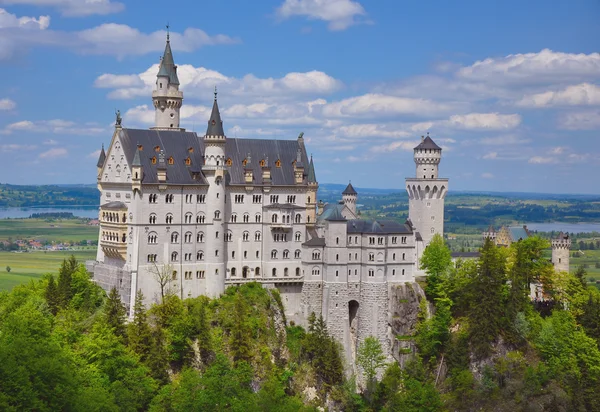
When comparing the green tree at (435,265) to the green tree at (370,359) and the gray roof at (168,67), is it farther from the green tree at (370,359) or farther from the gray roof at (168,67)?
the gray roof at (168,67)

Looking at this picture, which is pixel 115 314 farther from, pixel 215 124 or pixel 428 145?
pixel 428 145

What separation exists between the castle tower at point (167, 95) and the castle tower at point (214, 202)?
32.3 ft

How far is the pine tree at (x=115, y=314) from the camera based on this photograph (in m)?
95.4

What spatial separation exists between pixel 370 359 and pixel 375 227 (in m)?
16.7

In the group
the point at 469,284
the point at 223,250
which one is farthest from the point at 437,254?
the point at 223,250

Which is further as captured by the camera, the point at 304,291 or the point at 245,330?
the point at 304,291

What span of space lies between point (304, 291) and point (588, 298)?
119 ft

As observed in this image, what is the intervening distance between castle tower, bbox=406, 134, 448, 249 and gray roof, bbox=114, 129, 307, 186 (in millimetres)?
17442

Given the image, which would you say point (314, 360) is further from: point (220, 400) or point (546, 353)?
point (546, 353)

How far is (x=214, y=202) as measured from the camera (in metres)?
106

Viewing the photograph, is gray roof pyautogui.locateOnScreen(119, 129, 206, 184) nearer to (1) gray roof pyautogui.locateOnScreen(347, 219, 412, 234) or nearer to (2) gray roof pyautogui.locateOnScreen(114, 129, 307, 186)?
(2) gray roof pyautogui.locateOnScreen(114, 129, 307, 186)

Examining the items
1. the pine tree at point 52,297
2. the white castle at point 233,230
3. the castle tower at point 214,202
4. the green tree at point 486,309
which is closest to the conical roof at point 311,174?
the white castle at point 233,230

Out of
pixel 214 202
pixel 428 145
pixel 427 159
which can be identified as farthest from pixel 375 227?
pixel 214 202

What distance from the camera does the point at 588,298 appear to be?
113m
